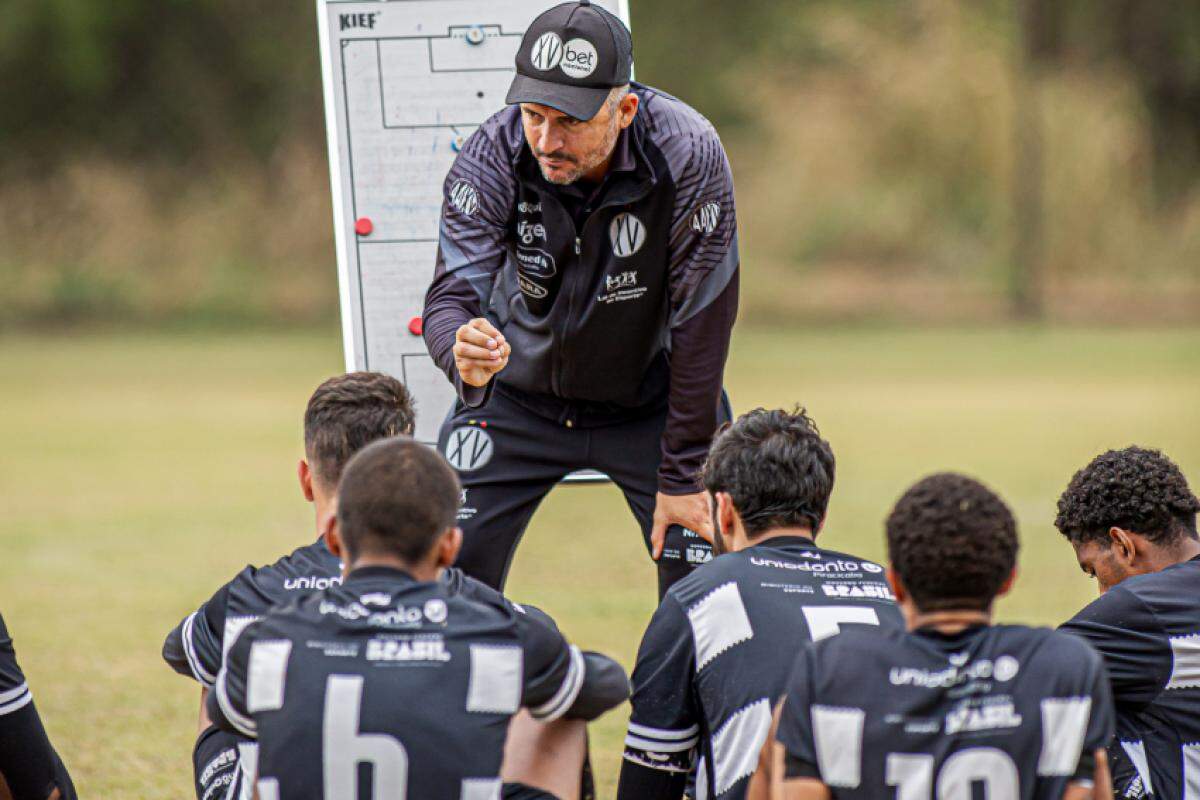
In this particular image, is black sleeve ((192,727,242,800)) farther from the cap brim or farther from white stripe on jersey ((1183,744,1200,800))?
white stripe on jersey ((1183,744,1200,800))

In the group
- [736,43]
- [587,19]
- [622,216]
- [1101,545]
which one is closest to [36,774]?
[622,216]

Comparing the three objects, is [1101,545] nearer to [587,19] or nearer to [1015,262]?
[587,19]

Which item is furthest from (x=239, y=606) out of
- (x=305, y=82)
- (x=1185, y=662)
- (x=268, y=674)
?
(x=305, y=82)

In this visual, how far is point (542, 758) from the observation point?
355 cm

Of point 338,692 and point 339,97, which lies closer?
point 338,692

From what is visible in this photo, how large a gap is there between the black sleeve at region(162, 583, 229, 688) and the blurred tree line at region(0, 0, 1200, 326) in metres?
28.6

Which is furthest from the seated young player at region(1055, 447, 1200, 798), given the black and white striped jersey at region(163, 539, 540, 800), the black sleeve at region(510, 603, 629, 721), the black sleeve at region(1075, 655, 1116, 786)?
the black and white striped jersey at region(163, 539, 540, 800)

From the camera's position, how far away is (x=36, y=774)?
4.18 metres

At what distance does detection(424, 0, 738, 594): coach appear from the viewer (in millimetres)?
4559

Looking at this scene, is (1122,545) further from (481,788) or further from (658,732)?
(481,788)

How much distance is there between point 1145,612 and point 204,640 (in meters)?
2.34

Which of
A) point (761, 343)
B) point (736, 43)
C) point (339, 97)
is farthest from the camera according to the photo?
point (736, 43)

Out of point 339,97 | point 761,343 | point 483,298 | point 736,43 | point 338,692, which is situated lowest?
point 761,343

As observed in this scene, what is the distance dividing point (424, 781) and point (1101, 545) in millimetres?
2096
